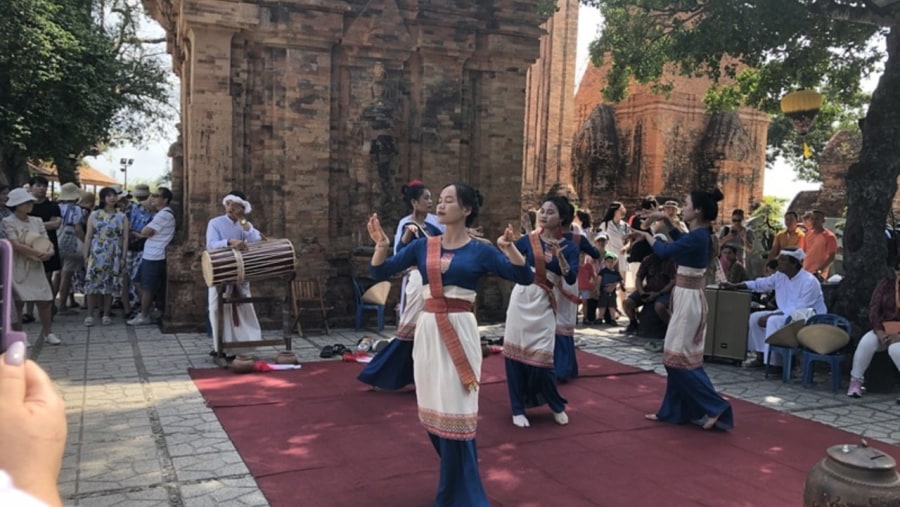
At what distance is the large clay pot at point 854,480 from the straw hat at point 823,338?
4.29m

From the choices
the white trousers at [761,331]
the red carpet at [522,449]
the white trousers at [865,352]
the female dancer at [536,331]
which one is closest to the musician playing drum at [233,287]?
the red carpet at [522,449]

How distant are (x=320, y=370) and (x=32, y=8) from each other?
43.1 feet

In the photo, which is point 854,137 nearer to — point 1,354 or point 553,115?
point 553,115

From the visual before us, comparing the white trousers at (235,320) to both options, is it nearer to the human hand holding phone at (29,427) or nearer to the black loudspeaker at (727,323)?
the black loudspeaker at (727,323)

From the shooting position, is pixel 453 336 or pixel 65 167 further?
pixel 65 167

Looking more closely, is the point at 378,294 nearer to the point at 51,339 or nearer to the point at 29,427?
the point at 51,339

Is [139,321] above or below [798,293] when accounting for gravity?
below

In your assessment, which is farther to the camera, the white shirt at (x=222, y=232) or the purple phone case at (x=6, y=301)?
the white shirt at (x=222, y=232)

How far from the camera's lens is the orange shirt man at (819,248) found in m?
9.98

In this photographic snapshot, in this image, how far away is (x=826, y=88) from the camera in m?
12.6

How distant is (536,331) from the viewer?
5.66 metres

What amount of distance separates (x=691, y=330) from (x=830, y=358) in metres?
2.38

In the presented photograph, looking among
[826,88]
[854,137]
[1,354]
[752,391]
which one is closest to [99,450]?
[1,354]

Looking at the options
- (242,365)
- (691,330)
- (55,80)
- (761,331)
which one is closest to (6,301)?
(691,330)
